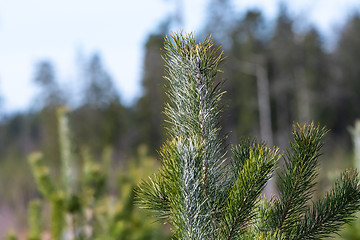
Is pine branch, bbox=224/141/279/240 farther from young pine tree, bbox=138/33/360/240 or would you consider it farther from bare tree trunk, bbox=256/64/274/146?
bare tree trunk, bbox=256/64/274/146

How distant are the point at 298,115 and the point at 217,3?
34.5 ft

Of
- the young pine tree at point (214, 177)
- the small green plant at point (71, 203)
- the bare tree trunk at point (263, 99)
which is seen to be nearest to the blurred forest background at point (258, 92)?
the bare tree trunk at point (263, 99)

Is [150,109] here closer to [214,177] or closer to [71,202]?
[71,202]

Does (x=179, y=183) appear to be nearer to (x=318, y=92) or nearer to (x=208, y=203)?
(x=208, y=203)

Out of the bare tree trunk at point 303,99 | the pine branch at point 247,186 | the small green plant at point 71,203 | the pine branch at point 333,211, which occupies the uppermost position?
the bare tree trunk at point 303,99

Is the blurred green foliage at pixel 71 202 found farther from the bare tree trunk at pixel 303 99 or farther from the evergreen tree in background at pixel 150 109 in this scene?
the bare tree trunk at pixel 303 99

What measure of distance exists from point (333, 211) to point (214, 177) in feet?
1.11

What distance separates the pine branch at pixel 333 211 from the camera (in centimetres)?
109

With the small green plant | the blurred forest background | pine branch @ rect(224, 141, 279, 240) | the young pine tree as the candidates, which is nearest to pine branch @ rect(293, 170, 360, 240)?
the young pine tree

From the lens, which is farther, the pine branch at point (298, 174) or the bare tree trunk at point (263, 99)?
the bare tree trunk at point (263, 99)

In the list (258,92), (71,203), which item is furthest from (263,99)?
(71,203)

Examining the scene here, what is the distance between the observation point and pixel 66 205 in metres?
3.98

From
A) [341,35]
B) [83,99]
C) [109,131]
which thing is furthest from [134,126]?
[341,35]

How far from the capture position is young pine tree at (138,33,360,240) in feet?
3.29
